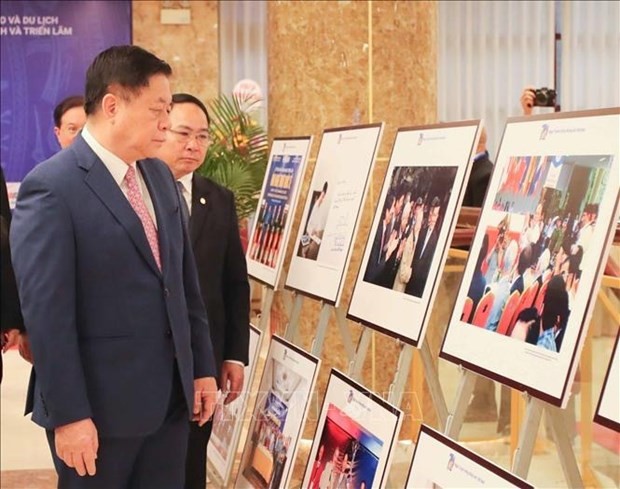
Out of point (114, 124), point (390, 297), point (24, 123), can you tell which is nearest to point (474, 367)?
point (390, 297)

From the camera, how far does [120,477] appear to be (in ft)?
9.19

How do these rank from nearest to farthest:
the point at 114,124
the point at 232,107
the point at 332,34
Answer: the point at 114,124 → the point at 332,34 → the point at 232,107

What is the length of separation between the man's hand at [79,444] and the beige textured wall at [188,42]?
26.1 feet

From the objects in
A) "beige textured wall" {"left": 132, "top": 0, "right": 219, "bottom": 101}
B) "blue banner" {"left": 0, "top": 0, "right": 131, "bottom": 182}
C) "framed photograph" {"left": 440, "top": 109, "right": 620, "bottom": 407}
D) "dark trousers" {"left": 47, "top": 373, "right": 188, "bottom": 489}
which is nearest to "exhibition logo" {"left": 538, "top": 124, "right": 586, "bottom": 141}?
"framed photograph" {"left": 440, "top": 109, "right": 620, "bottom": 407}

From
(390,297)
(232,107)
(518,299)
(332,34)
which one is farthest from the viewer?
(232,107)

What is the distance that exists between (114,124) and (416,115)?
265 cm

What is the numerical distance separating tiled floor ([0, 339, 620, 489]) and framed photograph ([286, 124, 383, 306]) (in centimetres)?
99

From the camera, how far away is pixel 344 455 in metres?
3.27

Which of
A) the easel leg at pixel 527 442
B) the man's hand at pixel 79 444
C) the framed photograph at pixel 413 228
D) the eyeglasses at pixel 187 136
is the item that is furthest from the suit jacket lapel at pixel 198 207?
the easel leg at pixel 527 442

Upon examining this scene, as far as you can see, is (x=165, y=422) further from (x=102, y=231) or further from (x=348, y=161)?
(x=348, y=161)

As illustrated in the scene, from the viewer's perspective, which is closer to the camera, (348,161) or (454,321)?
(454,321)

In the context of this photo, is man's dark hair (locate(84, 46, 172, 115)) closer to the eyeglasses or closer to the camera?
the eyeglasses

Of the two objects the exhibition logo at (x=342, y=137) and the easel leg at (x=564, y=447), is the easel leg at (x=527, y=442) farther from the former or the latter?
the exhibition logo at (x=342, y=137)

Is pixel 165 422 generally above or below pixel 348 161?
below
